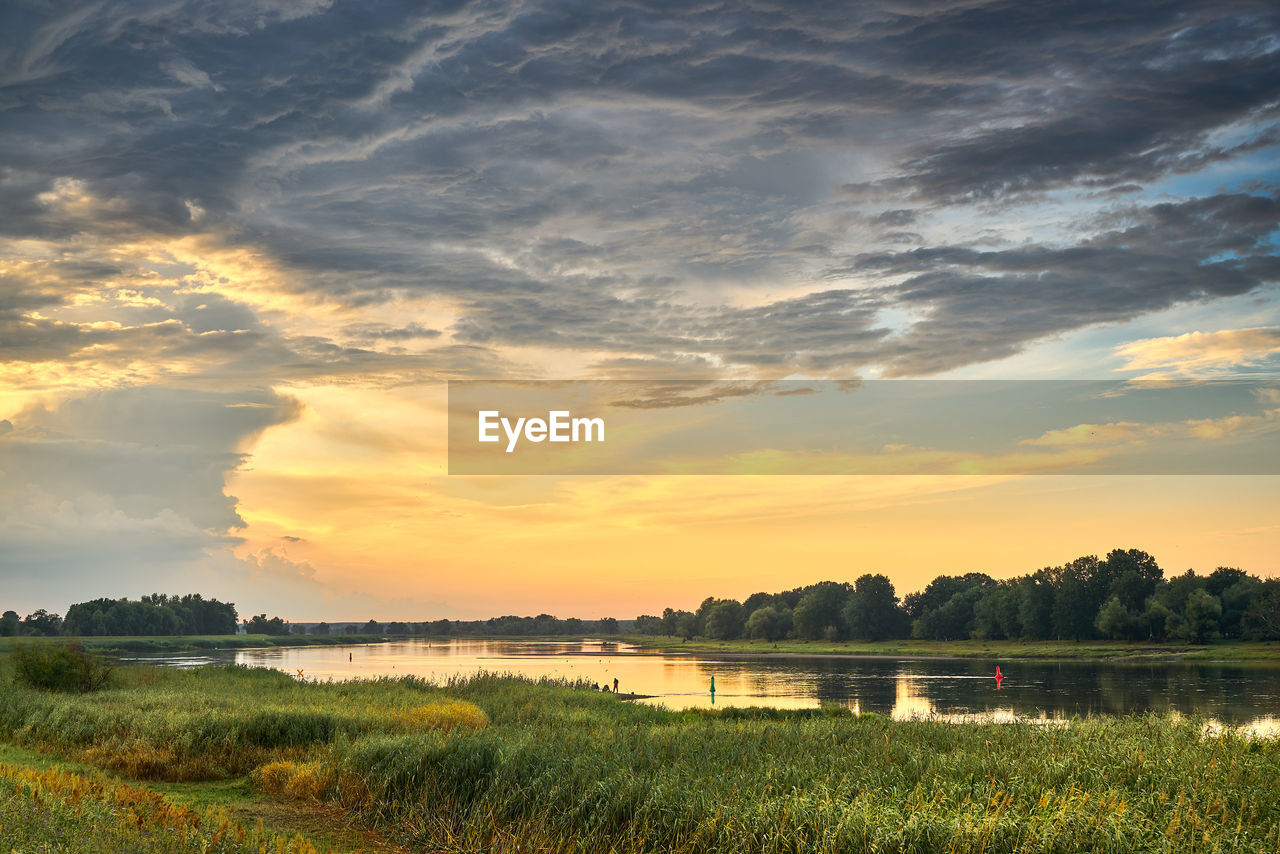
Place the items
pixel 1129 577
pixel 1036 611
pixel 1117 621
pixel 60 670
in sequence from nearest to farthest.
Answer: pixel 60 670 → pixel 1117 621 → pixel 1129 577 → pixel 1036 611

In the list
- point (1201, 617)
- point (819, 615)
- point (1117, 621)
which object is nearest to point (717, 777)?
point (1201, 617)

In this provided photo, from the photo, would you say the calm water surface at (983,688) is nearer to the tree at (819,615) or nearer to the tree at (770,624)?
the tree at (819,615)

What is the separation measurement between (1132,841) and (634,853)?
765cm

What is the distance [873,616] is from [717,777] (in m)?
167

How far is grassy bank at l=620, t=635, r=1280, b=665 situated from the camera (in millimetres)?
101625

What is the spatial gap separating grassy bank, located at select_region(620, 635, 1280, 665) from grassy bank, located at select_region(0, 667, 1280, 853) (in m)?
92.0

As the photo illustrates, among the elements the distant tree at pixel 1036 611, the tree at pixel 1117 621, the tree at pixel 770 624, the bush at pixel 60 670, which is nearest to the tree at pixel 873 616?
the tree at pixel 770 624

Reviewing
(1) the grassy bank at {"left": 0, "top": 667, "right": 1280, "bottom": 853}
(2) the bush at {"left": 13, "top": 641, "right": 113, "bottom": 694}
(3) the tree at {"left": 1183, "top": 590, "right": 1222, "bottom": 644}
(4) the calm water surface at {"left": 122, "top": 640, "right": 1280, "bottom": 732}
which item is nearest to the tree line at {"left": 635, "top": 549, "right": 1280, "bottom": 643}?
(3) the tree at {"left": 1183, "top": 590, "right": 1222, "bottom": 644}

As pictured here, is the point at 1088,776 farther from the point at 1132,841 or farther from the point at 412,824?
the point at 412,824

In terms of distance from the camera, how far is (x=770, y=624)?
195625 millimetres

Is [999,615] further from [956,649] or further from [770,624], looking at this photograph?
[770,624]

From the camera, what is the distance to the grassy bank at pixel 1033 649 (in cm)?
10162

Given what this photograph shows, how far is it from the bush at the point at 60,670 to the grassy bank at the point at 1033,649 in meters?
105

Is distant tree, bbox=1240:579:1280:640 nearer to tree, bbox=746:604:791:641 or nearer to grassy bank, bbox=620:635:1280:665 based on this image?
grassy bank, bbox=620:635:1280:665
